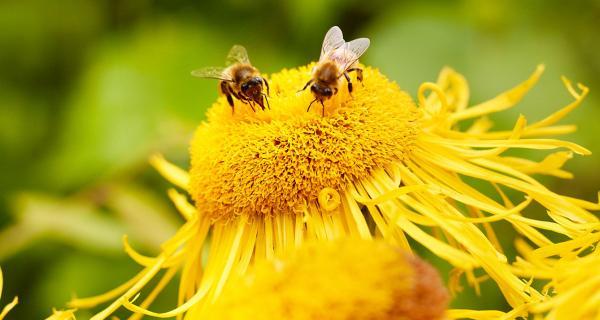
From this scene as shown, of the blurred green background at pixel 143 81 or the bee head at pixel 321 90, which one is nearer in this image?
the bee head at pixel 321 90

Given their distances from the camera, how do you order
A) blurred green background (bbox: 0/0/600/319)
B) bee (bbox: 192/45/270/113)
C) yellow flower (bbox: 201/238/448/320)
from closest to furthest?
1. yellow flower (bbox: 201/238/448/320)
2. bee (bbox: 192/45/270/113)
3. blurred green background (bbox: 0/0/600/319)

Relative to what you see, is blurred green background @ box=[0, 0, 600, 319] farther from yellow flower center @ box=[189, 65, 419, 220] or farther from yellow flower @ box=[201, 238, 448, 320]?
yellow flower @ box=[201, 238, 448, 320]

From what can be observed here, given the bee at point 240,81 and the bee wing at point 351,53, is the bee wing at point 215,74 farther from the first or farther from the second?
the bee wing at point 351,53

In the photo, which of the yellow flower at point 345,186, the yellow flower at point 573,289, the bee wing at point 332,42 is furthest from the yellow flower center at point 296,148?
the yellow flower at point 573,289

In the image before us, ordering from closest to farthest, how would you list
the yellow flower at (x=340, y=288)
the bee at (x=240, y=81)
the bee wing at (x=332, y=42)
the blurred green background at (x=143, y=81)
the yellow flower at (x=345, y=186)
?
1. the yellow flower at (x=340, y=288)
2. the yellow flower at (x=345, y=186)
3. the bee at (x=240, y=81)
4. the bee wing at (x=332, y=42)
5. the blurred green background at (x=143, y=81)

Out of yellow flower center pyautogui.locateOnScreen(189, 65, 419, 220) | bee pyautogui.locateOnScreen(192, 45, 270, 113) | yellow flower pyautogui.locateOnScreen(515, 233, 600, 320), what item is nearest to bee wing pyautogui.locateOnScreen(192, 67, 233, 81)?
bee pyautogui.locateOnScreen(192, 45, 270, 113)

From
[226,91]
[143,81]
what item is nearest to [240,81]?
[226,91]
